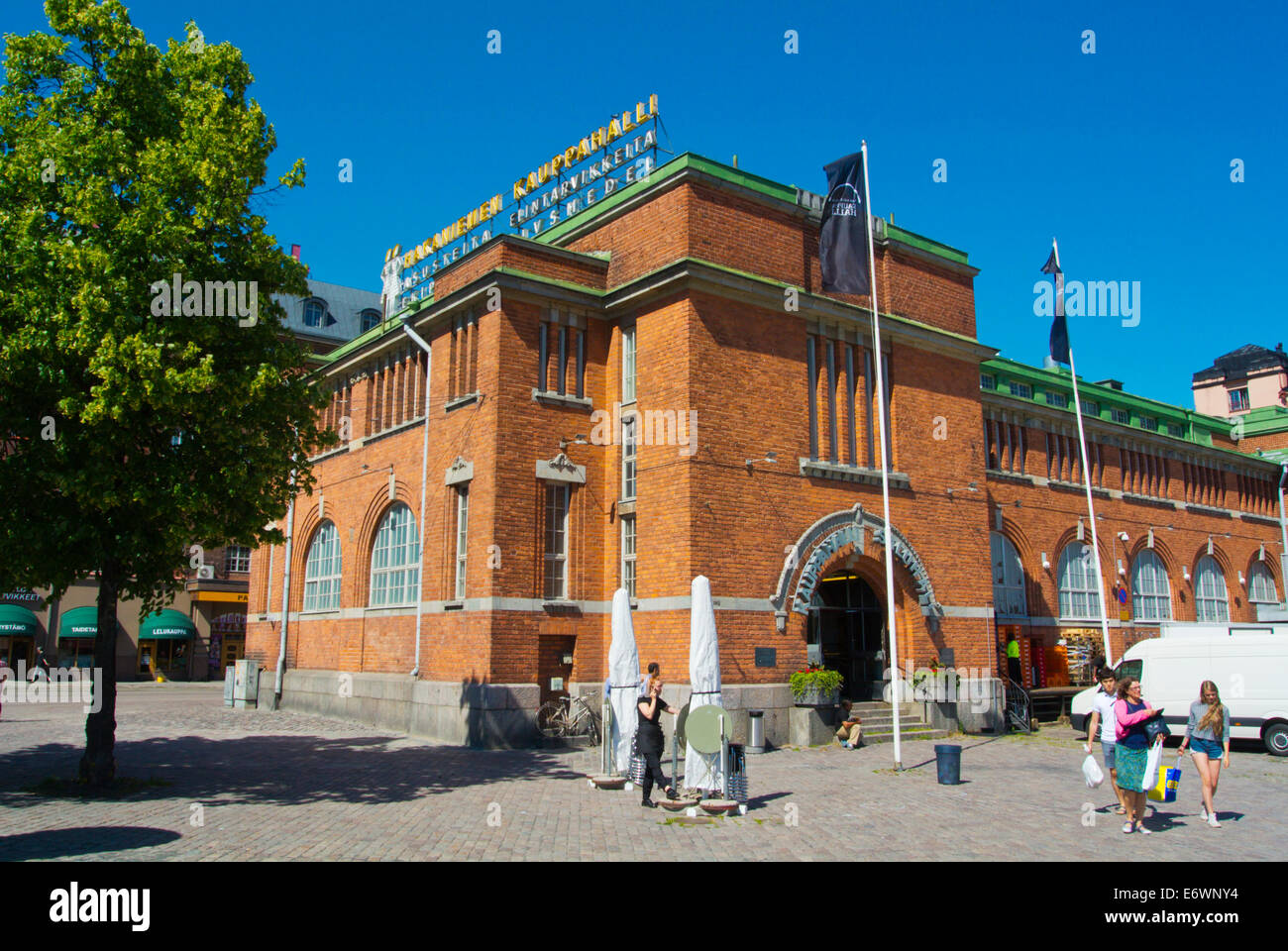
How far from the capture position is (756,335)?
2192cm

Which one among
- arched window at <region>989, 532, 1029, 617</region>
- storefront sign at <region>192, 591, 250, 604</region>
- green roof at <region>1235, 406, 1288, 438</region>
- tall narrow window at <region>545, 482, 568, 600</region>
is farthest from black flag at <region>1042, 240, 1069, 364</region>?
storefront sign at <region>192, 591, 250, 604</region>

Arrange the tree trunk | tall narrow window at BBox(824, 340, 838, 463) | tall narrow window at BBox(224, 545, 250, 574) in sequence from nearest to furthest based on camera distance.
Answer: the tree trunk, tall narrow window at BBox(824, 340, 838, 463), tall narrow window at BBox(224, 545, 250, 574)

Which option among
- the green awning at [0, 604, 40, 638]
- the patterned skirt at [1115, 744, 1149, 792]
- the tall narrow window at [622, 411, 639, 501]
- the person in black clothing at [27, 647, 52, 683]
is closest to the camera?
the patterned skirt at [1115, 744, 1149, 792]

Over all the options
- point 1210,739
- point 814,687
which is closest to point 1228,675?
point 814,687

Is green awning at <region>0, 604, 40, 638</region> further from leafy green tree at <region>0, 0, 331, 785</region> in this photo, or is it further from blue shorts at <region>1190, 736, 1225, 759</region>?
blue shorts at <region>1190, 736, 1225, 759</region>

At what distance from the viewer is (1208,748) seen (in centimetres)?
1291

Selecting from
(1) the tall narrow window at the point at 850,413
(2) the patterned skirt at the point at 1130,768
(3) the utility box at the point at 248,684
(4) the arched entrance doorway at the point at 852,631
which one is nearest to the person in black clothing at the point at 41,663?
(3) the utility box at the point at 248,684

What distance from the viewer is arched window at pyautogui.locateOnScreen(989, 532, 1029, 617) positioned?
3000cm

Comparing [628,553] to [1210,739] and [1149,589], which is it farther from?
[1149,589]

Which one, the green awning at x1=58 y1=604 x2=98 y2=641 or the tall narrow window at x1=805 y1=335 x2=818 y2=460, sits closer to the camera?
the tall narrow window at x1=805 y1=335 x2=818 y2=460

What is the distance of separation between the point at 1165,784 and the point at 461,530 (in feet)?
49.2

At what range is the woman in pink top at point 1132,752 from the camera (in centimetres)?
1230

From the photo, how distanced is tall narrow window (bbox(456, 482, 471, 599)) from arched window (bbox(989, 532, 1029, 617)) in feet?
55.6

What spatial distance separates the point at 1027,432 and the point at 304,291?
25242 millimetres
